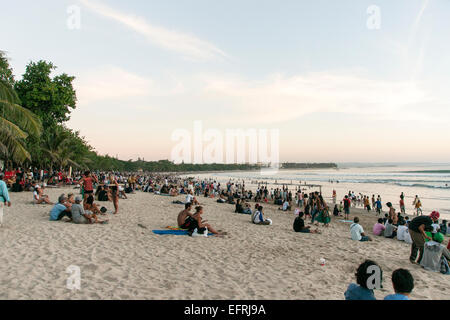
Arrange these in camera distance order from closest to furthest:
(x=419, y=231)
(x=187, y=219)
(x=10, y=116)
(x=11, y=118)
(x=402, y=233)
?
(x=419, y=231) < (x=187, y=219) < (x=402, y=233) < (x=10, y=116) < (x=11, y=118)

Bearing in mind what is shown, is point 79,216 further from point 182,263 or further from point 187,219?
point 182,263

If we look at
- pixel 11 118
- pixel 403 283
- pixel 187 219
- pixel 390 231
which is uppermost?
pixel 11 118

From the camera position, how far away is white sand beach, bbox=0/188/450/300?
14.5 feet

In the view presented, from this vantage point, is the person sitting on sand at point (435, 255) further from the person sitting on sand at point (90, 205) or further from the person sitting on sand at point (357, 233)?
the person sitting on sand at point (90, 205)

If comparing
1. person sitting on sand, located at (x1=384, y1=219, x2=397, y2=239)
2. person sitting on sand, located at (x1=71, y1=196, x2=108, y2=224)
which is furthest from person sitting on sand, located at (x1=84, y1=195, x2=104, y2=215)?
person sitting on sand, located at (x1=384, y1=219, x2=397, y2=239)

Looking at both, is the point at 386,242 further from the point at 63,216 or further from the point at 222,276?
the point at 63,216

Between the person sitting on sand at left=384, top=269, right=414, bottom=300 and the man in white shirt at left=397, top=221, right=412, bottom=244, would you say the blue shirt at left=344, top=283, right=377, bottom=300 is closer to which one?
the person sitting on sand at left=384, top=269, right=414, bottom=300

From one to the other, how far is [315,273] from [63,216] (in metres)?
8.13

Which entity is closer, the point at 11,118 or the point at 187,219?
the point at 187,219

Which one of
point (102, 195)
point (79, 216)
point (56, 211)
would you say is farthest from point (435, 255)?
point (102, 195)

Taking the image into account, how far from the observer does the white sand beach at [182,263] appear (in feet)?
14.5

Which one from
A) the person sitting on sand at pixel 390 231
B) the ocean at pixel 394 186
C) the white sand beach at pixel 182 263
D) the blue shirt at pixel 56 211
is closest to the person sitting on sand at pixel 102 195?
the white sand beach at pixel 182 263

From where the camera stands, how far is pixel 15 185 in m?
16.2

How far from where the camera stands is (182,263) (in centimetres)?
580
